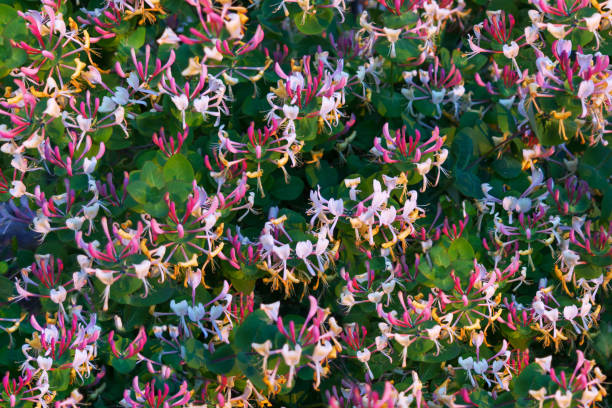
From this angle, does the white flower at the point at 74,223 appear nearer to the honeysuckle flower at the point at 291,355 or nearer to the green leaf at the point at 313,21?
the honeysuckle flower at the point at 291,355

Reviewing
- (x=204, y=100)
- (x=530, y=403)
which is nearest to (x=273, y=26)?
(x=204, y=100)

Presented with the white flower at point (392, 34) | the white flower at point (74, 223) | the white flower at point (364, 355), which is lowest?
the white flower at point (364, 355)

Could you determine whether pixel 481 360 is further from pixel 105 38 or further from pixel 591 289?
pixel 105 38

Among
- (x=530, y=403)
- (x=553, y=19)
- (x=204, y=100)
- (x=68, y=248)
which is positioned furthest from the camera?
(x=68, y=248)

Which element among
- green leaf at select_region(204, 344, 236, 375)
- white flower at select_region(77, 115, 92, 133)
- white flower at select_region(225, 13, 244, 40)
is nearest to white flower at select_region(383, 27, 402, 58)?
white flower at select_region(225, 13, 244, 40)

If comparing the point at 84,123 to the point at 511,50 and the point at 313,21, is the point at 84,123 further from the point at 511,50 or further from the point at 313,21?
the point at 511,50

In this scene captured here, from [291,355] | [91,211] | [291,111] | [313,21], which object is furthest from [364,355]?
[313,21]

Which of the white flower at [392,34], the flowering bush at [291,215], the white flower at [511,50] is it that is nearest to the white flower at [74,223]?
the flowering bush at [291,215]

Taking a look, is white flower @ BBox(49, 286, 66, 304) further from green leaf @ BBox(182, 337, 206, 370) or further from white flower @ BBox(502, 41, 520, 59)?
white flower @ BBox(502, 41, 520, 59)
